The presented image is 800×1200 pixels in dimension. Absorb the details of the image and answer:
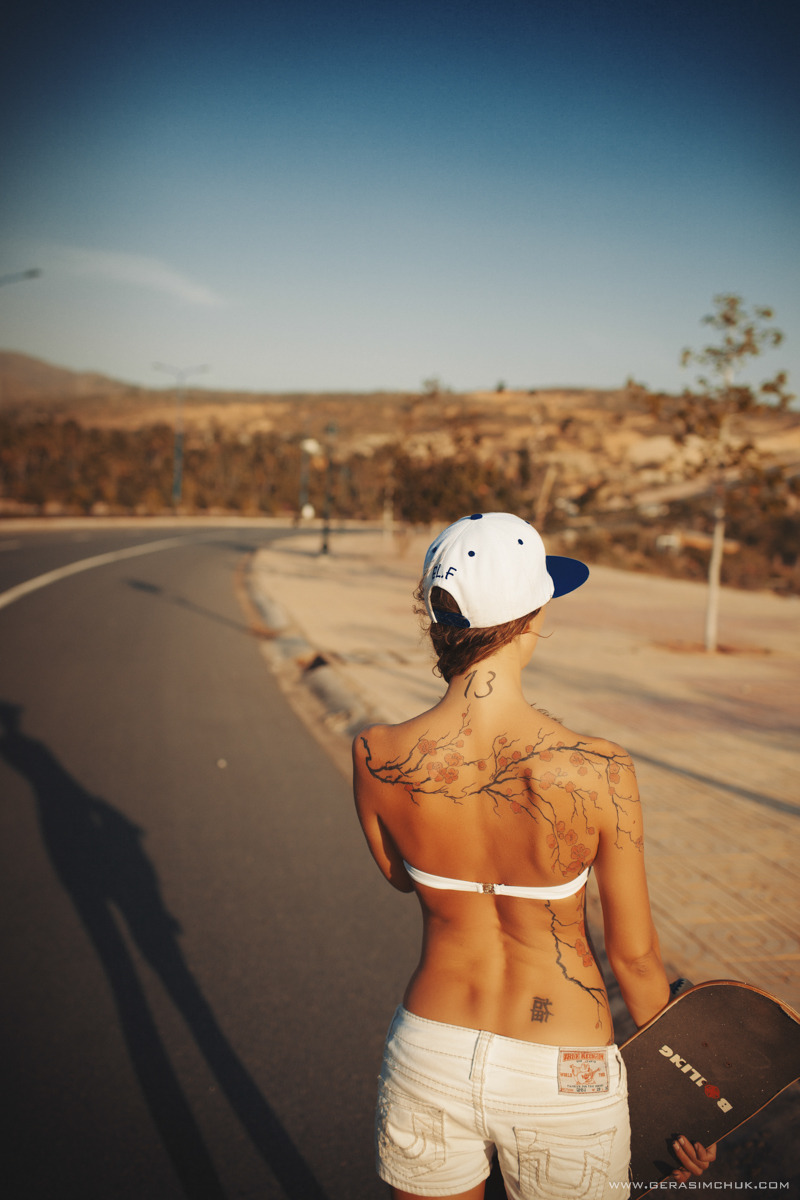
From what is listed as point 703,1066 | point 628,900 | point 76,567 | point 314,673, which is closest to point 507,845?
Result: point 628,900

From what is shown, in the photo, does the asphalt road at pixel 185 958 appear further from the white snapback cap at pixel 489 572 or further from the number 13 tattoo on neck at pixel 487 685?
the white snapback cap at pixel 489 572

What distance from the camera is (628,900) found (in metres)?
1.45

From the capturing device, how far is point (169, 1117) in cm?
266

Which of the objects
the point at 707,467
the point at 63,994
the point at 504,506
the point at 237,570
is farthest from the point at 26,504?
the point at 63,994

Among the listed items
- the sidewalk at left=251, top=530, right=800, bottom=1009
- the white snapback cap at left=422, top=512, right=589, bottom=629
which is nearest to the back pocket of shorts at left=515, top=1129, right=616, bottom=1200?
the white snapback cap at left=422, top=512, right=589, bottom=629

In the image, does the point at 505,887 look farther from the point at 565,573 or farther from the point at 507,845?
the point at 565,573

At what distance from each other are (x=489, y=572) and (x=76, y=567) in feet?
66.5

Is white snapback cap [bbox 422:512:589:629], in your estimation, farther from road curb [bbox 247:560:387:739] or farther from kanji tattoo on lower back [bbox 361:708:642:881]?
road curb [bbox 247:560:387:739]

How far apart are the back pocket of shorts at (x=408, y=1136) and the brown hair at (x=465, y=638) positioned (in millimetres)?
866

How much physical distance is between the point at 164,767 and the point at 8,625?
710 cm

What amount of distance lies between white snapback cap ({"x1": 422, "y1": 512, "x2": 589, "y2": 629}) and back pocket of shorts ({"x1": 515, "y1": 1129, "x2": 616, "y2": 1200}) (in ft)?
3.26

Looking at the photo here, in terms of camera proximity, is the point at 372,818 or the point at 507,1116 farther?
the point at 372,818

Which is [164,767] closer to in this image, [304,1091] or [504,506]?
[304,1091]

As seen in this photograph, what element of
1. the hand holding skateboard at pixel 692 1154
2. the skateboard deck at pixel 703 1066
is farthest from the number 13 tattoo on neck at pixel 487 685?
the hand holding skateboard at pixel 692 1154
